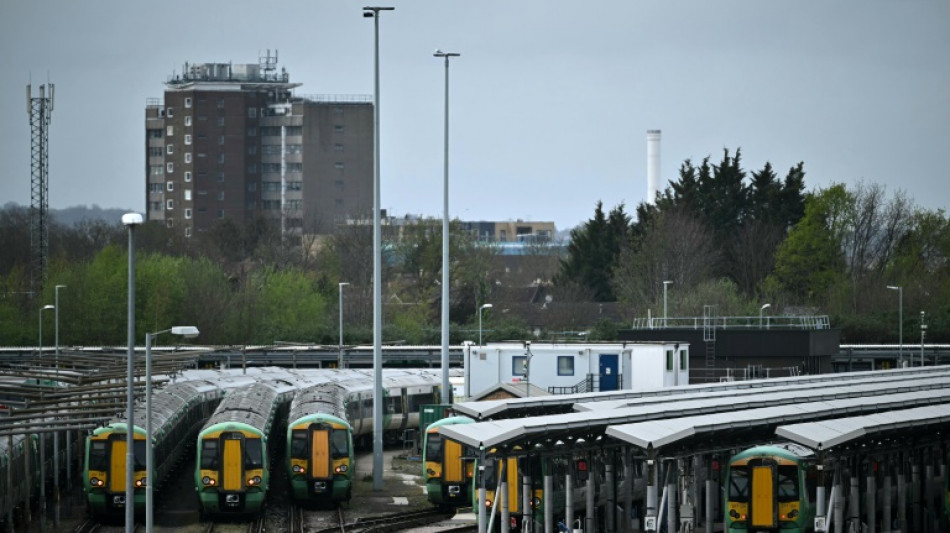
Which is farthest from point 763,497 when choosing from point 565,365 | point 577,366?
point 565,365

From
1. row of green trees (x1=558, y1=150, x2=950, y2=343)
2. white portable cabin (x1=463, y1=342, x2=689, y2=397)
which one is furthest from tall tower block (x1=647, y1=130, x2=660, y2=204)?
white portable cabin (x1=463, y1=342, x2=689, y2=397)

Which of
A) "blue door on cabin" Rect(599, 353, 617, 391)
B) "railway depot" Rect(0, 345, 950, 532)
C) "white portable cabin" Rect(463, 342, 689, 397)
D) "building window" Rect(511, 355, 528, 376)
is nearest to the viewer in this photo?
"railway depot" Rect(0, 345, 950, 532)

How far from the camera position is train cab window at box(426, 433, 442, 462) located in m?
44.2

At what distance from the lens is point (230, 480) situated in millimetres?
41125

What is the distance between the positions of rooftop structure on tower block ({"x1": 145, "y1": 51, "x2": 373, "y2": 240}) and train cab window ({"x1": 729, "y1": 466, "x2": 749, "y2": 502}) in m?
149

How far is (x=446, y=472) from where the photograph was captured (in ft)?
145

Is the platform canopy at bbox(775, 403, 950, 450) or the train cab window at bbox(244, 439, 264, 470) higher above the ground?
the platform canopy at bbox(775, 403, 950, 450)

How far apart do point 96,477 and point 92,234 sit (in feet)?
414

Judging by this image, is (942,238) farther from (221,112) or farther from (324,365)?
(221,112)

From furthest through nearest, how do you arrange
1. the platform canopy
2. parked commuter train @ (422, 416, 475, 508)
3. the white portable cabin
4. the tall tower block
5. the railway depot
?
the tall tower block → the white portable cabin → parked commuter train @ (422, 416, 475, 508) → the railway depot → the platform canopy

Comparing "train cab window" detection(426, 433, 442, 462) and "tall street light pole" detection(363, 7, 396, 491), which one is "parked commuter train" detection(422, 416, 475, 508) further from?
"tall street light pole" detection(363, 7, 396, 491)

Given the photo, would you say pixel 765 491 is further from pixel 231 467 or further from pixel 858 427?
pixel 231 467

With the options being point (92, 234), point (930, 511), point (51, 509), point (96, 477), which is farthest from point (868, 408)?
point (92, 234)

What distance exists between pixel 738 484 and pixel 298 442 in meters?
14.1
